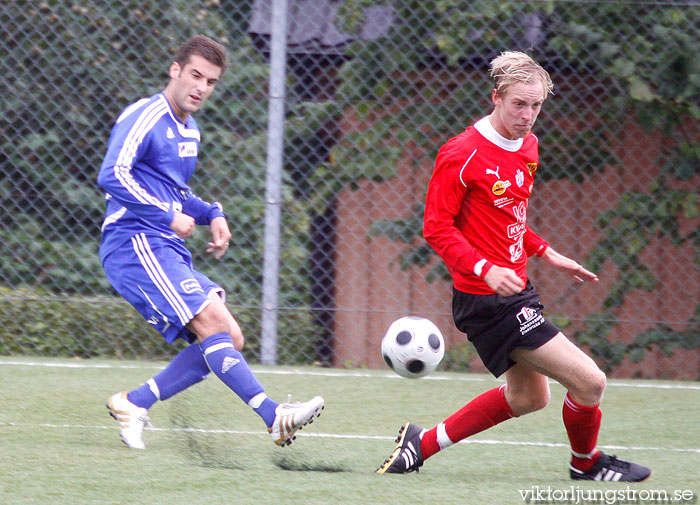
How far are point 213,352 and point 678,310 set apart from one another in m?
3.79

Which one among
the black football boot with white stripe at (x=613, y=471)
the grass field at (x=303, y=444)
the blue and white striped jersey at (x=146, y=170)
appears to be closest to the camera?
the grass field at (x=303, y=444)

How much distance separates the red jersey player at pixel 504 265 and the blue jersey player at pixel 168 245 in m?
0.80

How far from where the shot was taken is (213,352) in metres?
3.86

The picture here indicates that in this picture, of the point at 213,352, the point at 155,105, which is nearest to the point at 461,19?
the point at 155,105

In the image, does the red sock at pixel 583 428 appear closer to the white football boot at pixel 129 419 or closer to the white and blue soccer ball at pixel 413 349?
the white and blue soccer ball at pixel 413 349

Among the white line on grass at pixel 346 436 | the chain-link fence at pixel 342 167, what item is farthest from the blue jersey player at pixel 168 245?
the chain-link fence at pixel 342 167

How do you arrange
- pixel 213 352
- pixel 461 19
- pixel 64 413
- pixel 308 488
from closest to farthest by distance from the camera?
pixel 308 488 < pixel 213 352 < pixel 64 413 < pixel 461 19

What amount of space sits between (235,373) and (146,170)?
95 centimetres

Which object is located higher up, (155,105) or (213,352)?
(155,105)

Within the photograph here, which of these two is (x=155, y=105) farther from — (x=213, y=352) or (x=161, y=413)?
(x=161, y=413)

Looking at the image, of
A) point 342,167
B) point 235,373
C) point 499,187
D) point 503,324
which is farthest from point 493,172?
point 342,167

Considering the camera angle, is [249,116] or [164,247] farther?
[249,116]

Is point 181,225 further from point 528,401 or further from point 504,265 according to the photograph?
point 528,401

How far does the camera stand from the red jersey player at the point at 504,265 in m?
3.46
